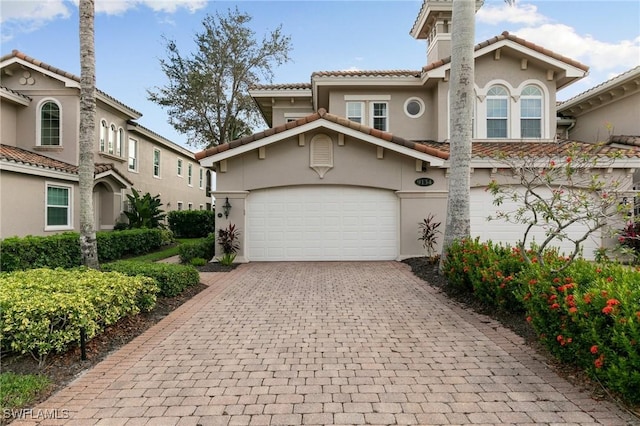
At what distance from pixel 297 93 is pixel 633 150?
501 inches

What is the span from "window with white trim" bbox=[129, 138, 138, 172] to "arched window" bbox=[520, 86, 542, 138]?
18628 mm

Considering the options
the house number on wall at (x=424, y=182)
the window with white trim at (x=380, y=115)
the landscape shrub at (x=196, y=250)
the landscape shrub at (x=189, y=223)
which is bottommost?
the landscape shrub at (x=196, y=250)

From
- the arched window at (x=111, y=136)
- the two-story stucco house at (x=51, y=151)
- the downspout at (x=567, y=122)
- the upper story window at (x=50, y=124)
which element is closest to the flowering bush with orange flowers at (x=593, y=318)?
the two-story stucco house at (x=51, y=151)

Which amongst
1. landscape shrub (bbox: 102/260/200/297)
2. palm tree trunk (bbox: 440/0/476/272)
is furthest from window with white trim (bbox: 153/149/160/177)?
palm tree trunk (bbox: 440/0/476/272)

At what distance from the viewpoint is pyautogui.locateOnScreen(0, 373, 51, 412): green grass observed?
11.0 feet

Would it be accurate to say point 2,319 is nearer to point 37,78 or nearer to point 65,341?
point 65,341

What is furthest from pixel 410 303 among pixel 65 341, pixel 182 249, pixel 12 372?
pixel 182 249

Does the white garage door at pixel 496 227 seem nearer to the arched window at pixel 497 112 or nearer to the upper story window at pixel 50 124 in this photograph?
the arched window at pixel 497 112

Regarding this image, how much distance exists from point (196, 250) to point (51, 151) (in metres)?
8.56

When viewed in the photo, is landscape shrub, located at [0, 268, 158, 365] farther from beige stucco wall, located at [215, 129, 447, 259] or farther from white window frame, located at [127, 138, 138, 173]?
white window frame, located at [127, 138, 138, 173]

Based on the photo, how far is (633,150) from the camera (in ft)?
38.4

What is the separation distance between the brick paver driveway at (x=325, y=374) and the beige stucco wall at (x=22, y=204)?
9.26 meters

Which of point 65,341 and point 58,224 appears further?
point 58,224

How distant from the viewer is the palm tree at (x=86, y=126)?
7.57m
